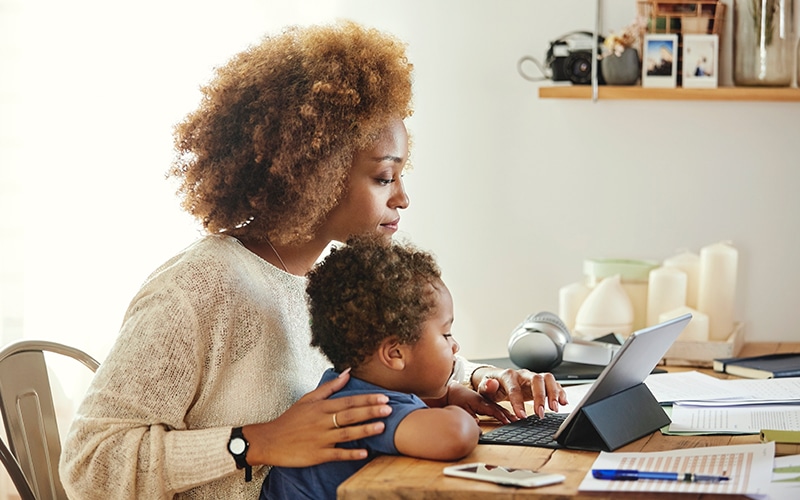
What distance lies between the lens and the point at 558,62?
2701 mm

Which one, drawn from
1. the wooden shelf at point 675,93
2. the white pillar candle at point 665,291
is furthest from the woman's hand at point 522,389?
the wooden shelf at point 675,93

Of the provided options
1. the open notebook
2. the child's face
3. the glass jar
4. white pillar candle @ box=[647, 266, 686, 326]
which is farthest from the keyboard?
the glass jar

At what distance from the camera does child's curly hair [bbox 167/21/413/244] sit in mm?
1448

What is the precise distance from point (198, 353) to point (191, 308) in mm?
62

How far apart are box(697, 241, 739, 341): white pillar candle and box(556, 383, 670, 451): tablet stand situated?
3.59ft

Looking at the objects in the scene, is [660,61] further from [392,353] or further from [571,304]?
[392,353]

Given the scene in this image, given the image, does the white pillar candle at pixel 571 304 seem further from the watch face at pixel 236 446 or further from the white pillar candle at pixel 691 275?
the watch face at pixel 236 446

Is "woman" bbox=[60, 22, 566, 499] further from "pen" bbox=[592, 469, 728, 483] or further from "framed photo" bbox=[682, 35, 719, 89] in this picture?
"framed photo" bbox=[682, 35, 719, 89]

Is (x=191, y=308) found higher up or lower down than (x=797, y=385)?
higher up

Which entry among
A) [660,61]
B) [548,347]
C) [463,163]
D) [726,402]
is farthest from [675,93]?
[726,402]

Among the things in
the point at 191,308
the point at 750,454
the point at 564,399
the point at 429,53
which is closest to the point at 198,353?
the point at 191,308

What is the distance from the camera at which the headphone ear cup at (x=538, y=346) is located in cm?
191

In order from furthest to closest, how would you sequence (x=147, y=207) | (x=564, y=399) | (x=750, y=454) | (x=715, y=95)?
(x=147, y=207) → (x=715, y=95) → (x=564, y=399) → (x=750, y=454)

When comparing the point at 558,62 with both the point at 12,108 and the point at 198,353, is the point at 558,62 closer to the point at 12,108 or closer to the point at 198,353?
the point at 12,108
